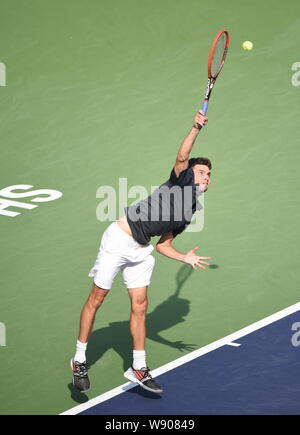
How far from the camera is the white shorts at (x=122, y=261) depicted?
9109 millimetres

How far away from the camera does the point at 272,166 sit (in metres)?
14.0

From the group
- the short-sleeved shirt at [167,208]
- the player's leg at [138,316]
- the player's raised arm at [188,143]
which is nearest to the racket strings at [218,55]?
the player's raised arm at [188,143]

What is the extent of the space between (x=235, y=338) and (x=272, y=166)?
173 inches

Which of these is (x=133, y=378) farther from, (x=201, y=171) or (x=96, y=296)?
(x=201, y=171)

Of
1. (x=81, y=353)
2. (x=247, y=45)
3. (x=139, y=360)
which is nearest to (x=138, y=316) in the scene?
(x=139, y=360)

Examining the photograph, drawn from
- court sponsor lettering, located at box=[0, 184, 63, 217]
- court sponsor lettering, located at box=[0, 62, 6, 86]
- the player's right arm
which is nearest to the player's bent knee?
the player's right arm

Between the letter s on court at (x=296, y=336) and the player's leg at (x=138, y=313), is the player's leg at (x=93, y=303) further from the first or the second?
the letter s on court at (x=296, y=336)

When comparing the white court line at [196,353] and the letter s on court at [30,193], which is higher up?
the letter s on court at [30,193]

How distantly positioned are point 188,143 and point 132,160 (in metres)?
5.58

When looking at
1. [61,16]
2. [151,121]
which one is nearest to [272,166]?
[151,121]

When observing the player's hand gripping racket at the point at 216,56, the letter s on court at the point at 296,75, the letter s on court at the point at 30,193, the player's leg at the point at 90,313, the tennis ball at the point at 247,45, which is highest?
the tennis ball at the point at 247,45

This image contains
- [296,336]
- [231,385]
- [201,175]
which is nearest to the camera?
[201,175]

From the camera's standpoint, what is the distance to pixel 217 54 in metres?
9.99

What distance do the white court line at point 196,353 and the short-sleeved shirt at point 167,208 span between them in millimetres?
1557
